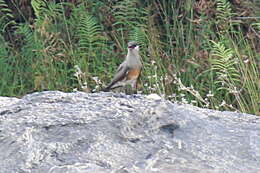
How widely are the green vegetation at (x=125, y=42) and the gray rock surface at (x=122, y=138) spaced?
9.21 ft

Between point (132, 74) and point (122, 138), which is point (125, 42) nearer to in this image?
point (132, 74)

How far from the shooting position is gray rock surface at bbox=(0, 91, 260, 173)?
7.66 feet

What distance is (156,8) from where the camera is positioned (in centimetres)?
674

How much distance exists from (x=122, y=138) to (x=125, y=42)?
13.5 ft

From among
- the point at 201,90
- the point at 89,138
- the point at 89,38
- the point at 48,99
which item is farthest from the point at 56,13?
the point at 89,138

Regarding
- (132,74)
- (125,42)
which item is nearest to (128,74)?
Result: (132,74)

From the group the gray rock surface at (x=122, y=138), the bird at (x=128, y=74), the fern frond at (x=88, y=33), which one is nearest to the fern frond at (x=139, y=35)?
the fern frond at (x=88, y=33)

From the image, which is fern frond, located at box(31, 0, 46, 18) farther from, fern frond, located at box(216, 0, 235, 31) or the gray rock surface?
the gray rock surface

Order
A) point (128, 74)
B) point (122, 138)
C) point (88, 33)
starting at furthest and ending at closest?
point (88, 33) < point (128, 74) < point (122, 138)

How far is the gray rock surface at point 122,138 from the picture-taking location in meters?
2.33

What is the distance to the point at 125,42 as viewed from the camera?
21.4 ft

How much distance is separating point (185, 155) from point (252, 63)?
10.8 ft

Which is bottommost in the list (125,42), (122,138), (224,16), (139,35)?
(125,42)

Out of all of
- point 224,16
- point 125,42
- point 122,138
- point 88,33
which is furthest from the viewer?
point 125,42
